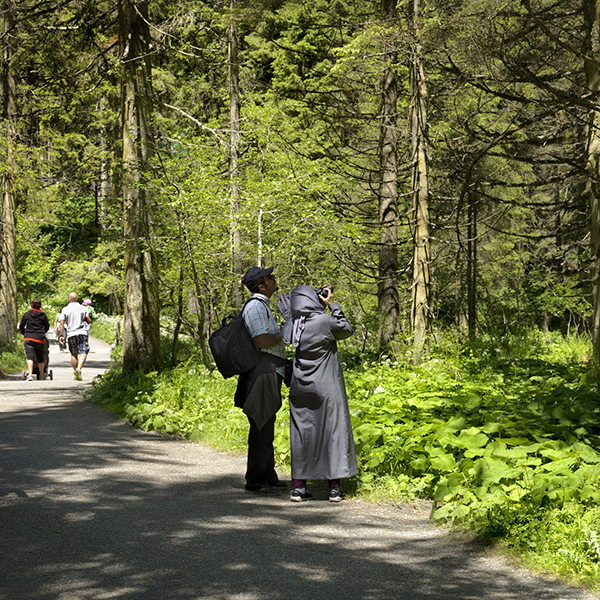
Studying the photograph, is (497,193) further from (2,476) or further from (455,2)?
(2,476)

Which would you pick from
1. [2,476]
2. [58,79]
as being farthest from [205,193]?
[2,476]

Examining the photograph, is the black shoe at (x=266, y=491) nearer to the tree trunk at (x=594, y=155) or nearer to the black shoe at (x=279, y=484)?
the black shoe at (x=279, y=484)

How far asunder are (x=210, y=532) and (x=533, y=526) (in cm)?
219

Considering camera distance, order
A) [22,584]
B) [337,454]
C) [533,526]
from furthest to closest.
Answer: [337,454]
[533,526]
[22,584]

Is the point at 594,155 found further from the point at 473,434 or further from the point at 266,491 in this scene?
the point at 266,491

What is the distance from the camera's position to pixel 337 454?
644 centimetres

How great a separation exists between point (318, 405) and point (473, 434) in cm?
133

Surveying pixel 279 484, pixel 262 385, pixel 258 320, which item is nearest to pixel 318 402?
pixel 262 385

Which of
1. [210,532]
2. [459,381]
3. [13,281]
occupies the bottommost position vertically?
[210,532]

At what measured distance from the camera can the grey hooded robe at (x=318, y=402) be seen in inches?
254

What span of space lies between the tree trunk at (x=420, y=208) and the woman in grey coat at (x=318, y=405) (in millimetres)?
6491

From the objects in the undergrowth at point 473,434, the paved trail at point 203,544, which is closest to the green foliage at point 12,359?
the undergrowth at point 473,434

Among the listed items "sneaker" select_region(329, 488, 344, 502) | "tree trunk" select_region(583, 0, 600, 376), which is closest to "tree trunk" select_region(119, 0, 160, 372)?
"tree trunk" select_region(583, 0, 600, 376)

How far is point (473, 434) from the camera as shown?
6.52 metres
